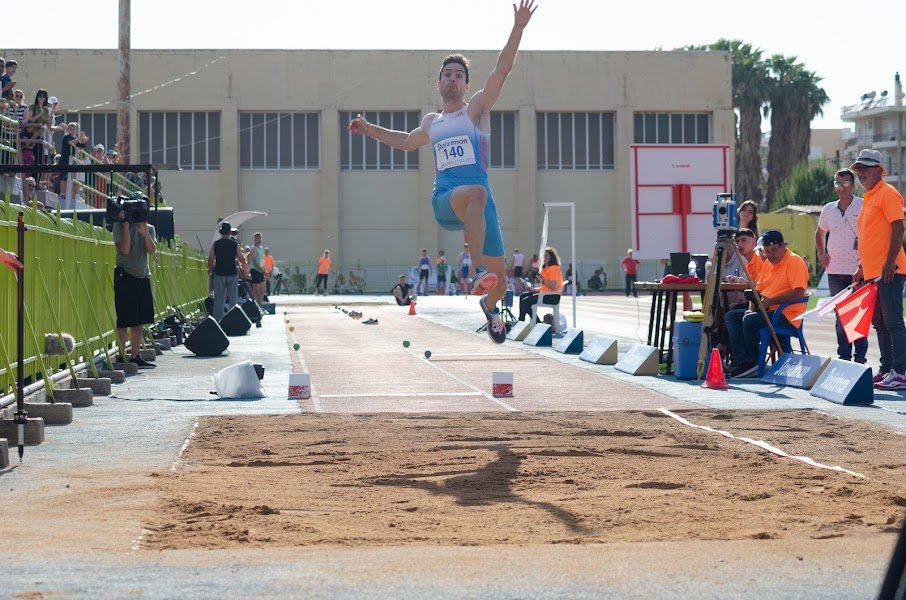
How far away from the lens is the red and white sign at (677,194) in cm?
1928

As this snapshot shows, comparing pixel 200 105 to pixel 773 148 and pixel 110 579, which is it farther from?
pixel 110 579

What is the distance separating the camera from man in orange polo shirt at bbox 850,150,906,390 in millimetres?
13109

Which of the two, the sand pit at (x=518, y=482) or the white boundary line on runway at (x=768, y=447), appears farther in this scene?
the white boundary line on runway at (x=768, y=447)

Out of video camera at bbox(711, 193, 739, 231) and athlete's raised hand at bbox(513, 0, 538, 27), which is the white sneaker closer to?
video camera at bbox(711, 193, 739, 231)

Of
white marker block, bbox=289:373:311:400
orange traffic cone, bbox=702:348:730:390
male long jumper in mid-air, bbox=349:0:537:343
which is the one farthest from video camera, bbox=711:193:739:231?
white marker block, bbox=289:373:311:400

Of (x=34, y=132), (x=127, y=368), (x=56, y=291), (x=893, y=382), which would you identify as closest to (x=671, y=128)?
(x=34, y=132)

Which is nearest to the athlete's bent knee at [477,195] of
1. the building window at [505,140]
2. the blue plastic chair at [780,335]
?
the blue plastic chair at [780,335]

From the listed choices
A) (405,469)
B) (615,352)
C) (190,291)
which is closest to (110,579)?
(405,469)

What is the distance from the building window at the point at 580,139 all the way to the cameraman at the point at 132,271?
53051mm

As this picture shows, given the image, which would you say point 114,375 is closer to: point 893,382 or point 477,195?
point 477,195

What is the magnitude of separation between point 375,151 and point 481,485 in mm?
60583

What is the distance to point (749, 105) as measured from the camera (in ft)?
261

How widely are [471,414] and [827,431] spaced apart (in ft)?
9.58

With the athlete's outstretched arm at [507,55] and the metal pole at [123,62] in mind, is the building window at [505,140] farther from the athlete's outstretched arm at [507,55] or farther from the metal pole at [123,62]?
the athlete's outstretched arm at [507,55]
